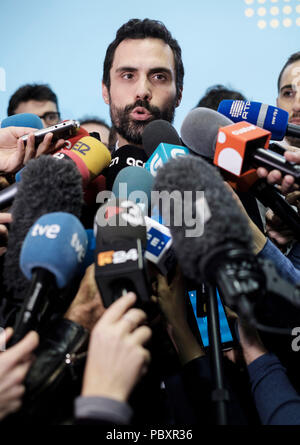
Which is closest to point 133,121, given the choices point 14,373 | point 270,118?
point 270,118

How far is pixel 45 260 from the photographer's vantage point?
0.63 metres

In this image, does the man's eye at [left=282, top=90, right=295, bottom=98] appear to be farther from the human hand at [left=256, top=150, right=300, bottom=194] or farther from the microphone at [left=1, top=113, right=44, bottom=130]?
the microphone at [left=1, top=113, right=44, bottom=130]

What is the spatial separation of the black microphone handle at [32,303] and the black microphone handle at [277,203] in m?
0.66

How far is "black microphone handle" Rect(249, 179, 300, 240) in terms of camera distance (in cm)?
93

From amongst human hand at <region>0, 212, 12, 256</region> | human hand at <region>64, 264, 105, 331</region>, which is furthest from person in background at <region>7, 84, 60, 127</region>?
human hand at <region>64, 264, 105, 331</region>

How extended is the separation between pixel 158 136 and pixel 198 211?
0.58 metres

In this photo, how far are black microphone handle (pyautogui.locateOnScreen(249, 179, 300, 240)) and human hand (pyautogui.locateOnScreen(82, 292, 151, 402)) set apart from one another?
0.55 meters

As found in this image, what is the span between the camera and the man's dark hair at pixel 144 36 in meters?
1.63

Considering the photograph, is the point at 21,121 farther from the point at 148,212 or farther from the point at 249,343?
the point at 249,343

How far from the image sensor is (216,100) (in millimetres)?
2691

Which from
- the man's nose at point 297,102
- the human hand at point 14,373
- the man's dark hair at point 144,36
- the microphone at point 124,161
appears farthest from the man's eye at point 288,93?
the human hand at point 14,373

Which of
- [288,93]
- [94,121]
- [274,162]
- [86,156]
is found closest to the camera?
[274,162]

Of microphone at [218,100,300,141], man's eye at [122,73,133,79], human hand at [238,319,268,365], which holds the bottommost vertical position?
human hand at [238,319,268,365]

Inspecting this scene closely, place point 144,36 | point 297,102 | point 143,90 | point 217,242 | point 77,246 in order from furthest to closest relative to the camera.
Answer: point 297,102 → point 144,36 → point 143,90 → point 77,246 → point 217,242
